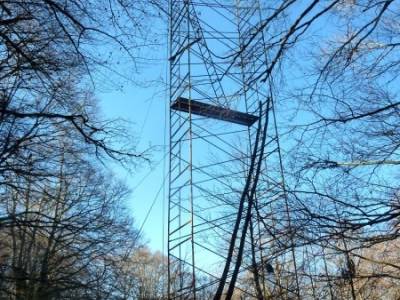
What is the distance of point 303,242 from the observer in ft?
16.2

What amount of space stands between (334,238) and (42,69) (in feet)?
13.0

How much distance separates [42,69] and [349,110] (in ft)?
12.1

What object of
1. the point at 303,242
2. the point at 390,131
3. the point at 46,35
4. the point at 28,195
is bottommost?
the point at 303,242

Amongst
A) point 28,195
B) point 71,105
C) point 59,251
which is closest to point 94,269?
point 59,251

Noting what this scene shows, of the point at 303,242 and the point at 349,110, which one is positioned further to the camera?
the point at 349,110

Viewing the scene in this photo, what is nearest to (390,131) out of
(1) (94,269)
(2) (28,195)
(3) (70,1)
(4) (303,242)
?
(4) (303,242)

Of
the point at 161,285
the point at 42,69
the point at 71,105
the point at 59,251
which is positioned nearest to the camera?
the point at 42,69

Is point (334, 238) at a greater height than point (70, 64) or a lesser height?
lesser

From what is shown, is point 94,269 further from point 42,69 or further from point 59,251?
point 42,69

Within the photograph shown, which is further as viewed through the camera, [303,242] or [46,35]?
[46,35]

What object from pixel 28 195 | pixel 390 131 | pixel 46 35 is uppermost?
pixel 46 35

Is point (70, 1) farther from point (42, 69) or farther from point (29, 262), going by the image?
point (29, 262)

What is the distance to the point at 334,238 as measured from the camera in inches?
197

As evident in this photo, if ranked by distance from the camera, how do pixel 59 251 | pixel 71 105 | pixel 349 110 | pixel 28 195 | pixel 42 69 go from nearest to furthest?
pixel 349 110 → pixel 42 69 → pixel 71 105 → pixel 28 195 → pixel 59 251
